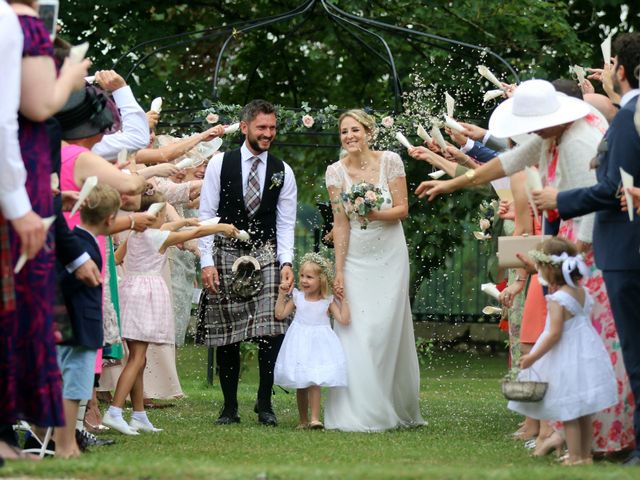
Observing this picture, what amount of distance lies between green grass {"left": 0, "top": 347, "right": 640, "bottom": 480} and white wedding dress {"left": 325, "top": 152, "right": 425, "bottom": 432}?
314 mm

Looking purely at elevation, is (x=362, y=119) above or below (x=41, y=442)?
above

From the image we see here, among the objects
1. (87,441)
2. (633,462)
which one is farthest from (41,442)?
(633,462)

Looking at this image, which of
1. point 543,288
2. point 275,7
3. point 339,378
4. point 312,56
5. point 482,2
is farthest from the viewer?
point 312,56

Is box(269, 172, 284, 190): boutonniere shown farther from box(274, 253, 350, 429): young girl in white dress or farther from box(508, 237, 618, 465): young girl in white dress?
box(508, 237, 618, 465): young girl in white dress

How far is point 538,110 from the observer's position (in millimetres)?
7555

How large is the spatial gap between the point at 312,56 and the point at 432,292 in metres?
3.94

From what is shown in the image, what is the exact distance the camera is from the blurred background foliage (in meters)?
17.1

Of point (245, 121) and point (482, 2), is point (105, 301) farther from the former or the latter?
point (482, 2)

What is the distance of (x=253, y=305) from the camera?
9.79 m

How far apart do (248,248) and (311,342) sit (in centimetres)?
90

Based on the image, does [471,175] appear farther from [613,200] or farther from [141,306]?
[141,306]

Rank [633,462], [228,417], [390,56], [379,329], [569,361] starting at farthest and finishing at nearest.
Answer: [390,56] < [228,417] < [379,329] < [569,361] < [633,462]

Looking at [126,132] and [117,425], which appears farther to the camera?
[117,425]

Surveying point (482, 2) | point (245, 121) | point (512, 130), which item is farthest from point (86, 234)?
point (482, 2)
